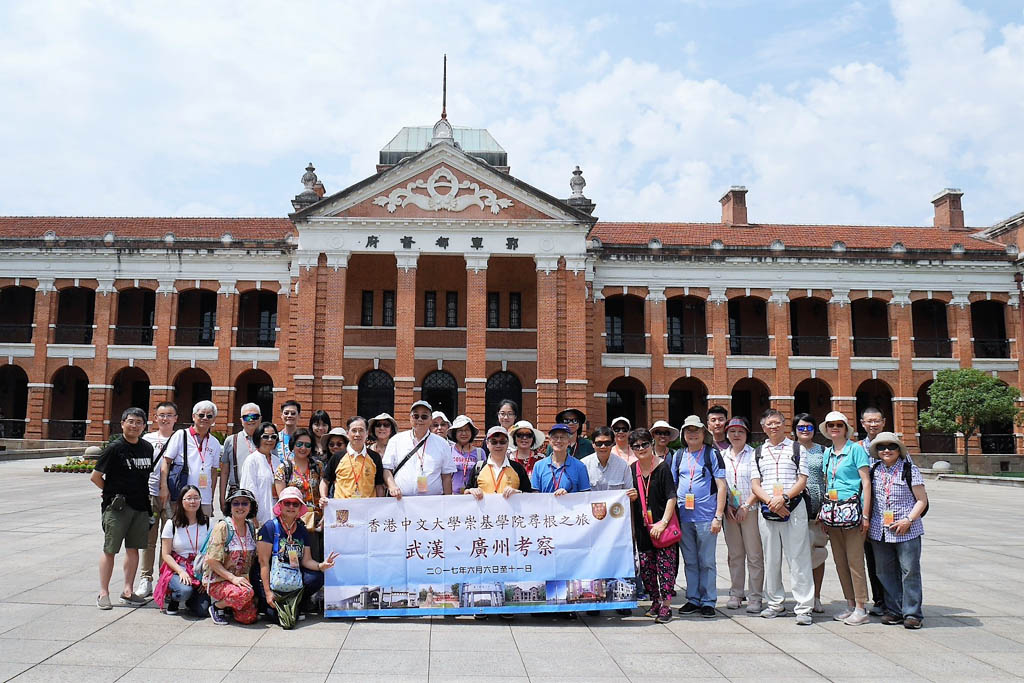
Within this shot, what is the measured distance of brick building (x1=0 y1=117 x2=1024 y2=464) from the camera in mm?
26953

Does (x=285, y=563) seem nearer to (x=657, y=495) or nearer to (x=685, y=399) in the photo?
(x=657, y=495)

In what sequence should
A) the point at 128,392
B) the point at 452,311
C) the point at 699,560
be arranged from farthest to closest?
the point at 128,392, the point at 452,311, the point at 699,560

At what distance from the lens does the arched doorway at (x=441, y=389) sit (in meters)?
29.3

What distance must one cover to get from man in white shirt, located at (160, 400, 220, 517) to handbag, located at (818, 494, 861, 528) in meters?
5.85

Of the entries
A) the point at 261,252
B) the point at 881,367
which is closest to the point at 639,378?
the point at 881,367

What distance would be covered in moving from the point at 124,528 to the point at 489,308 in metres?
23.8

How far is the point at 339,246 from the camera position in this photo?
88.2 feet

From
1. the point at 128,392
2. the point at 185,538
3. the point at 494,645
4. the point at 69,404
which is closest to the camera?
the point at 494,645

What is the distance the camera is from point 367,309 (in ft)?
97.1

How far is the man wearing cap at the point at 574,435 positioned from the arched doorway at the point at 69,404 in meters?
28.7

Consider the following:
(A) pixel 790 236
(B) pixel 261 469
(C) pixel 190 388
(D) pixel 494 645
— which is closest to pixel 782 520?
(D) pixel 494 645

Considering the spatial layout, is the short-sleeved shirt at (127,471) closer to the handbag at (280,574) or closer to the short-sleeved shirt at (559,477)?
the handbag at (280,574)

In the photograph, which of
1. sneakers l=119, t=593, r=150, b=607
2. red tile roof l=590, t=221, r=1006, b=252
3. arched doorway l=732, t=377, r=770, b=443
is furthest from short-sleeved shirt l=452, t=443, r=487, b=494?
arched doorway l=732, t=377, r=770, b=443

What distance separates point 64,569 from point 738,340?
1078 inches
